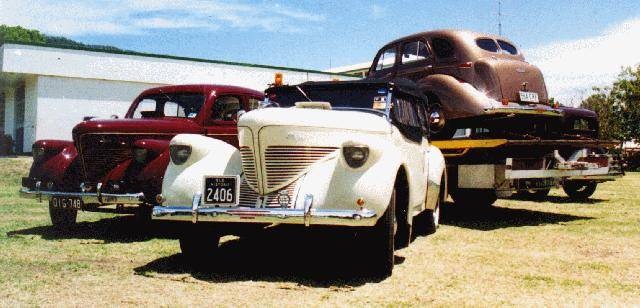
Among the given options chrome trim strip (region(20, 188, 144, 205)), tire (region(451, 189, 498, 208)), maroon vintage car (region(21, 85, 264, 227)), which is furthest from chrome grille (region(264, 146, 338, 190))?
tire (region(451, 189, 498, 208))

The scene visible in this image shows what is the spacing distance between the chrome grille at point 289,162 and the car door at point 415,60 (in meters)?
4.81

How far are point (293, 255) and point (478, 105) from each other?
367 centimetres

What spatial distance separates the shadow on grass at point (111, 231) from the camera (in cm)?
692

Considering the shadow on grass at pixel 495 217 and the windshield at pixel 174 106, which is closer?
Result: the windshield at pixel 174 106

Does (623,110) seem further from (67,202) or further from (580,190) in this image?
(67,202)

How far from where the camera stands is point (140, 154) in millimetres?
6652

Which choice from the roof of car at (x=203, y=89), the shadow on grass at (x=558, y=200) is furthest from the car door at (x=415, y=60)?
the shadow on grass at (x=558, y=200)

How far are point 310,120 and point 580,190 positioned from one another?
9.29 m

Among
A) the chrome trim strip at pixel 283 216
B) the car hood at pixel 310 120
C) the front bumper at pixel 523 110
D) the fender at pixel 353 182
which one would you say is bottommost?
the chrome trim strip at pixel 283 216

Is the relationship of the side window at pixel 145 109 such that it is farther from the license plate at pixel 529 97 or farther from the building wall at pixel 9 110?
the building wall at pixel 9 110

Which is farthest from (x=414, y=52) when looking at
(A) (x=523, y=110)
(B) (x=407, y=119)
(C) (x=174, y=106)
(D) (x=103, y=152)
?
(D) (x=103, y=152)

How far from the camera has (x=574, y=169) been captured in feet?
28.1

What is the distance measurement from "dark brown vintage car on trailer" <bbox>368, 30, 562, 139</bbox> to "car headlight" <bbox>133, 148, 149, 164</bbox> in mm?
3588

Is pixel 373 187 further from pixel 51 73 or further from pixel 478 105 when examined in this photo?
pixel 51 73
